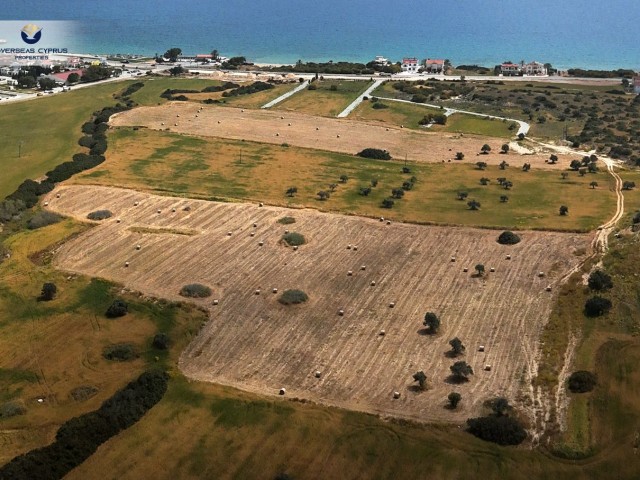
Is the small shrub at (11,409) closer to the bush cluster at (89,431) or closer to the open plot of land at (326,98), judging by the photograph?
the bush cluster at (89,431)

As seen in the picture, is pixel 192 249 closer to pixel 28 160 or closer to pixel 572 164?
pixel 28 160

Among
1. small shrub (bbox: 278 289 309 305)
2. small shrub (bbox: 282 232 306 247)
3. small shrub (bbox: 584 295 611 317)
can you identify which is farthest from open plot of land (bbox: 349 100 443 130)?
small shrub (bbox: 584 295 611 317)

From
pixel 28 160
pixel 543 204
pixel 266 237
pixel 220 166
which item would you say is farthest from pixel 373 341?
pixel 28 160

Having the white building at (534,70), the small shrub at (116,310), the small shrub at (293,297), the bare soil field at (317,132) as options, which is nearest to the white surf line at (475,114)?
the bare soil field at (317,132)

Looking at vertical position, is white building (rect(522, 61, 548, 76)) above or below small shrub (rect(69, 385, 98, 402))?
above

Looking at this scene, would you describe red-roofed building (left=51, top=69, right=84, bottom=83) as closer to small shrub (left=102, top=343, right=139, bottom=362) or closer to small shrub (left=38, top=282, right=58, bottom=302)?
small shrub (left=38, top=282, right=58, bottom=302)

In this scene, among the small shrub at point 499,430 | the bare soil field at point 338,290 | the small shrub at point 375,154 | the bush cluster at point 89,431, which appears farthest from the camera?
the small shrub at point 375,154
